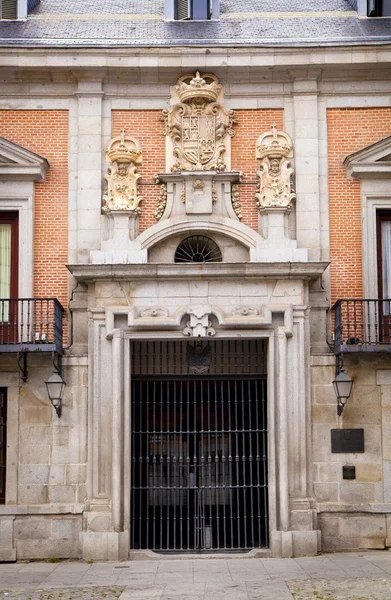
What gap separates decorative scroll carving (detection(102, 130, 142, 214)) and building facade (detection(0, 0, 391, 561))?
4 centimetres

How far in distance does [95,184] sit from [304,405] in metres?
5.51

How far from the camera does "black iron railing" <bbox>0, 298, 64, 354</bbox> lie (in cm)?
1620

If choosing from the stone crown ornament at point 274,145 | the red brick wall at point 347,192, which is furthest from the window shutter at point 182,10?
the red brick wall at point 347,192

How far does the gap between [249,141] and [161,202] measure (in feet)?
6.63

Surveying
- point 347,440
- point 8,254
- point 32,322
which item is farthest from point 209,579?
point 8,254

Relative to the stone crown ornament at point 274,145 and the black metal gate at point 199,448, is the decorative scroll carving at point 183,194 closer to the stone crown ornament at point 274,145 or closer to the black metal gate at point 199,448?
the stone crown ornament at point 274,145

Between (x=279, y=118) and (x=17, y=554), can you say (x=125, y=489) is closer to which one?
(x=17, y=554)

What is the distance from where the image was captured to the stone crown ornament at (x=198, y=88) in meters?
17.1

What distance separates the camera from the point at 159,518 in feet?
55.1

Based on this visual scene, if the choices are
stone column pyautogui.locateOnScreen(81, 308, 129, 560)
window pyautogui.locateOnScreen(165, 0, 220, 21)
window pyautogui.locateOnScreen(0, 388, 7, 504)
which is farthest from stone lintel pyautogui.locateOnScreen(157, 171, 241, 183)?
window pyautogui.locateOnScreen(0, 388, 7, 504)

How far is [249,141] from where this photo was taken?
17328mm

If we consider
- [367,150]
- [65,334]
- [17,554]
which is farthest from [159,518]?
[367,150]

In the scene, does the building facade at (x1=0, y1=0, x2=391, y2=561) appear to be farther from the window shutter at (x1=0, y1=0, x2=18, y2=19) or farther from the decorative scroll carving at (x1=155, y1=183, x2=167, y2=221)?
the window shutter at (x1=0, y1=0, x2=18, y2=19)

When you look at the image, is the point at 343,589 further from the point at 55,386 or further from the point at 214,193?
the point at 214,193
